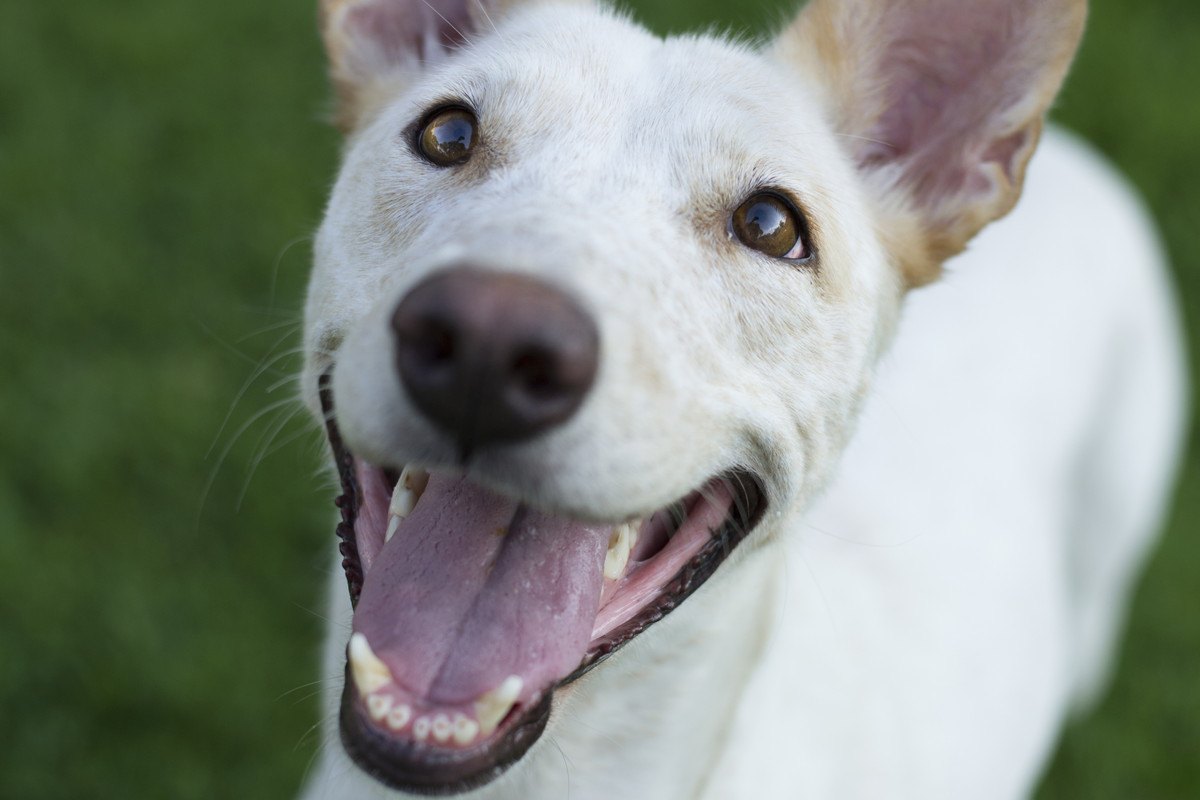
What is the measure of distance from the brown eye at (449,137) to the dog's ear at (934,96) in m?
0.86

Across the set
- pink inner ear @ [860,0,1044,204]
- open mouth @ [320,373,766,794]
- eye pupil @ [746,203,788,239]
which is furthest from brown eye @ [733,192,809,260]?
pink inner ear @ [860,0,1044,204]

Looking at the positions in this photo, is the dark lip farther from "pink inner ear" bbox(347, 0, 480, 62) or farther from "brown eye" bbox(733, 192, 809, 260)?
"pink inner ear" bbox(347, 0, 480, 62)

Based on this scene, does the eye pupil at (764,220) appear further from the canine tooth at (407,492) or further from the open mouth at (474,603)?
the canine tooth at (407,492)

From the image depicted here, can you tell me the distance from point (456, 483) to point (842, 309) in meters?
0.91

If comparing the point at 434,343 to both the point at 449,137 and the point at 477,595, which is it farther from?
the point at 449,137

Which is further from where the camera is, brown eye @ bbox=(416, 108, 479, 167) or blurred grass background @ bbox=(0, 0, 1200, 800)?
blurred grass background @ bbox=(0, 0, 1200, 800)

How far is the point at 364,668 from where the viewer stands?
82.6 inches

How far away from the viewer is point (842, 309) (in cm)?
252

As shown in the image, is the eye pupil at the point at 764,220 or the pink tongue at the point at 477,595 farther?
the eye pupil at the point at 764,220

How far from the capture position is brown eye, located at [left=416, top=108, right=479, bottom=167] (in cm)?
250

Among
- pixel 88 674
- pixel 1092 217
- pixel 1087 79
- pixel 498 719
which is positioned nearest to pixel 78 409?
pixel 88 674

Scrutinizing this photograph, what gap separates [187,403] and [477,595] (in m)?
3.72

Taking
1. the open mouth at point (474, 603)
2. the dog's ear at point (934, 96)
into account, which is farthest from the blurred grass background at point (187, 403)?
the open mouth at point (474, 603)

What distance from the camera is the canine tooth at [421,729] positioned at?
2.09m
